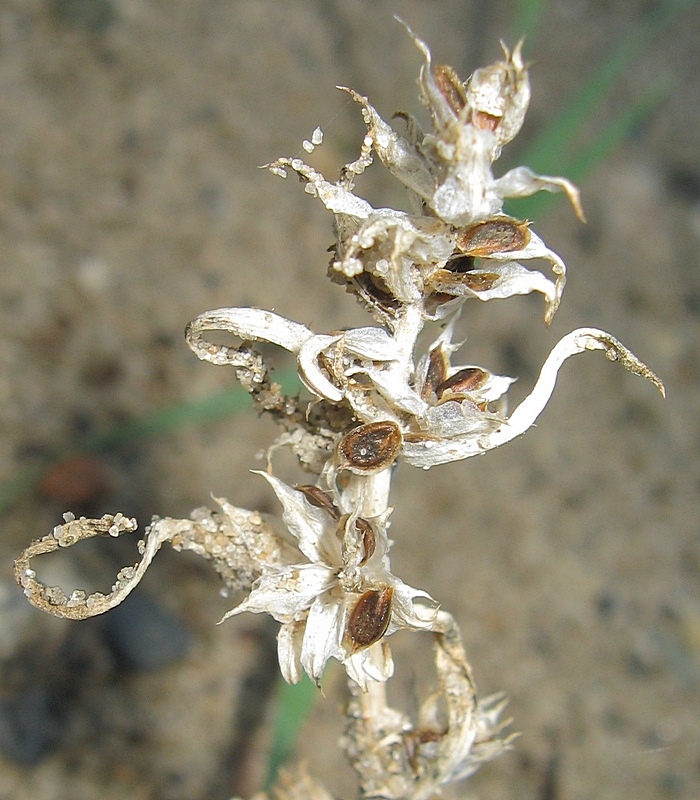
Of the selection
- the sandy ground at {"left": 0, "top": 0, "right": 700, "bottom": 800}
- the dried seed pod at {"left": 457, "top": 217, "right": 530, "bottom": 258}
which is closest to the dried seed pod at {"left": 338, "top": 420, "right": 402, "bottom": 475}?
the dried seed pod at {"left": 457, "top": 217, "right": 530, "bottom": 258}

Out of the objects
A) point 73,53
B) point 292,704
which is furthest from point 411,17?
point 292,704

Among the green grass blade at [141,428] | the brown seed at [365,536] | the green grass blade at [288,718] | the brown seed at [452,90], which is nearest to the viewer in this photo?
the brown seed at [452,90]

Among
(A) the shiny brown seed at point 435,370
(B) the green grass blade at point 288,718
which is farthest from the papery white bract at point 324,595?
(B) the green grass blade at point 288,718

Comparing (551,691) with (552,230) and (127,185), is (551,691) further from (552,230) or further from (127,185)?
(127,185)

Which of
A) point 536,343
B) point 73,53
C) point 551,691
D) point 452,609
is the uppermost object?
point 73,53

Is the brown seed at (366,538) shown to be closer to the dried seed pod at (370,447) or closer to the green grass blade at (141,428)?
the dried seed pod at (370,447)

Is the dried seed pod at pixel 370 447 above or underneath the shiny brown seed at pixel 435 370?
underneath
